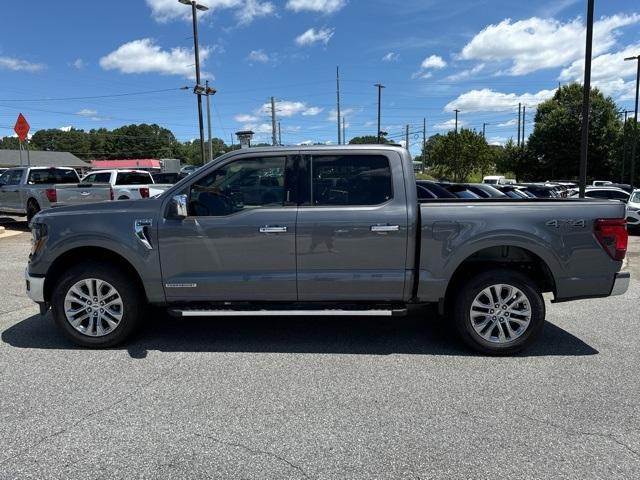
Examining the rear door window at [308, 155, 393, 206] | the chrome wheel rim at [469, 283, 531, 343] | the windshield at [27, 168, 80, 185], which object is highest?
the windshield at [27, 168, 80, 185]

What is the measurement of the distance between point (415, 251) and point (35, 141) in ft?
512

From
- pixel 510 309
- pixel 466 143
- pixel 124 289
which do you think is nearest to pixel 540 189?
pixel 510 309

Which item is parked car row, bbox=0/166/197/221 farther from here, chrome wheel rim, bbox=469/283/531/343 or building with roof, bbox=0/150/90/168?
building with roof, bbox=0/150/90/168

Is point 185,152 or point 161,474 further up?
point 185,152

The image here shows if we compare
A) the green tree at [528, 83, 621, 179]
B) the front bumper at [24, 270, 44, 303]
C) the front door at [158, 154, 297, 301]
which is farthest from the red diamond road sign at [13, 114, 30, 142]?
the green tree at [528, 83, 621, 179]

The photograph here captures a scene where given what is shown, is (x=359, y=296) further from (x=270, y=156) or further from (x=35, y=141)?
(x=35, y=141)

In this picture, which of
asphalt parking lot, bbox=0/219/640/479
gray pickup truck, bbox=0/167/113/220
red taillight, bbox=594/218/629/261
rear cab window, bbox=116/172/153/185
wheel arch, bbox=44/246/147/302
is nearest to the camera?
asphalt parking lot, bbox=0/219/640/479

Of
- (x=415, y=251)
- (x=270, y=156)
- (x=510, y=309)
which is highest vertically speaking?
(x=270, y=156)

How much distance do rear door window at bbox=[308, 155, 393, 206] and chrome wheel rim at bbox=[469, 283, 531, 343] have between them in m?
1.31

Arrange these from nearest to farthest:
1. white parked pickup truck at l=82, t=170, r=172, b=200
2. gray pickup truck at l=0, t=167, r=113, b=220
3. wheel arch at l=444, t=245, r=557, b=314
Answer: wheel arch at l=444, t=245, r=557, b=314 < gray pickup truck at l=0, t=167, r=113, b=220 < white parked pickup truck at l=82, t=170, r=172, b=200

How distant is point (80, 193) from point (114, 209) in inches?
410

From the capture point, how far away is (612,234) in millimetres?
4559

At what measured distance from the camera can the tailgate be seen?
1392cm

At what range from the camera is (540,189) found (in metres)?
22.2
